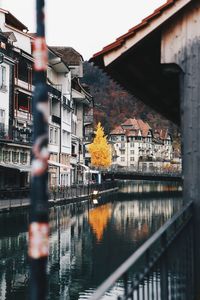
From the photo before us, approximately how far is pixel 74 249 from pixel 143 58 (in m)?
16.6

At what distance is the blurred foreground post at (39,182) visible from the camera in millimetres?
3252

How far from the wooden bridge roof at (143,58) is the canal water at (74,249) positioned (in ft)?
24.5

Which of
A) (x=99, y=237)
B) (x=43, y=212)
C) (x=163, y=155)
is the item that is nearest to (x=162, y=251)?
(x=43, y=212)

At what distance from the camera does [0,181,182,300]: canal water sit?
16.7m

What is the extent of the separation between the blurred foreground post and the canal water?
12.5 metres

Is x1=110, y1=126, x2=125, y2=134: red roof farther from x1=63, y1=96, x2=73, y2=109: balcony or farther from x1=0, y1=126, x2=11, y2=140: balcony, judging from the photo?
x1=0, y1=126, x2=11, y2=140: balcony

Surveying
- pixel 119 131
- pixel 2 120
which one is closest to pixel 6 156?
pixel 2 120

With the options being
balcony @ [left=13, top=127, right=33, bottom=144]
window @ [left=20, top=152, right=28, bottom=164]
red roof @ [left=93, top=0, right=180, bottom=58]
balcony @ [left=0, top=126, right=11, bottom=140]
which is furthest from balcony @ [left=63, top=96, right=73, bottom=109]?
red roof @ [left=93, top=0, right=180, bottom=58]

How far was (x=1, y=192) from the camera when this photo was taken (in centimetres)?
3988

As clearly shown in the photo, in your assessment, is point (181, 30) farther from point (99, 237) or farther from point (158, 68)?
point (99, 237)

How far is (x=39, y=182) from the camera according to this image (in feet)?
11.0

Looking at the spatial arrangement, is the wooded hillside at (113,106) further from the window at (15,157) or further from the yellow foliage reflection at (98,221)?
the yellow foliage reflection at (98,221)

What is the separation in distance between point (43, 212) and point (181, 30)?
5.19 meters

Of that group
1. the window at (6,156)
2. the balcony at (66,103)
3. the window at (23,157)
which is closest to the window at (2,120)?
the window at (6,156)
